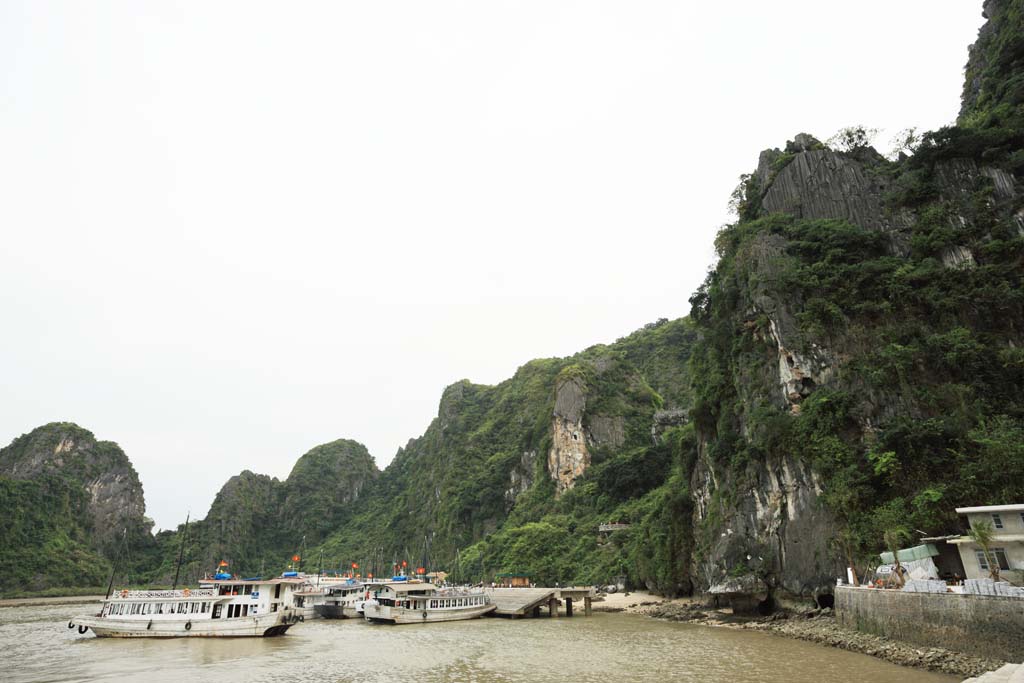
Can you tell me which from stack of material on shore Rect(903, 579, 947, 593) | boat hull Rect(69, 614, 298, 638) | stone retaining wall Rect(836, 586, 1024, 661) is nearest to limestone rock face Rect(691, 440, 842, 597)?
stone retaining wall Rect(836, 586, 1024, 661)

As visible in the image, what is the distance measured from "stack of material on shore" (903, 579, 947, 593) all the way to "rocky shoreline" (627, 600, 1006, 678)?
5.95ft

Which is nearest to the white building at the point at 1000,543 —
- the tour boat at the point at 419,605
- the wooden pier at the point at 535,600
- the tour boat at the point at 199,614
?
the wooden pier at the point at 535,600

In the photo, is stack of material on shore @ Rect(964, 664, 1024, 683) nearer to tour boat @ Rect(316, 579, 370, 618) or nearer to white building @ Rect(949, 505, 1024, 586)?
white building @ Rect(949, 505, 1024, 586)

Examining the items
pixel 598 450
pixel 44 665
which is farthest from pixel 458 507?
pixel 44 665

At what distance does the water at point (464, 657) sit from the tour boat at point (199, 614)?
76 cm

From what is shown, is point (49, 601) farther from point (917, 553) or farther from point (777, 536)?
point (917, 553)

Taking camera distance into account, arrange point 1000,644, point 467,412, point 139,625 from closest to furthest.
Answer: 1. point 1000,644
2. point 139,625
3. point 467,412

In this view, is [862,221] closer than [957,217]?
No

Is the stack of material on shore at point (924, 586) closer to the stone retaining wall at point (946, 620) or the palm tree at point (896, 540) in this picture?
the stone retaining wall at point (946, 620)

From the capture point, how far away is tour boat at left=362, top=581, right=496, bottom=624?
1654 inches

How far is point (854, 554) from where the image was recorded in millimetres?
26781

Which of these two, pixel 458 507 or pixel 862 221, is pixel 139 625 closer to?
pixel 862 221

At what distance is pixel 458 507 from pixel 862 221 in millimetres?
76774

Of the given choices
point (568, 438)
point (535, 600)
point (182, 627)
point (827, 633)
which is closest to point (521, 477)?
point (568, 438)
